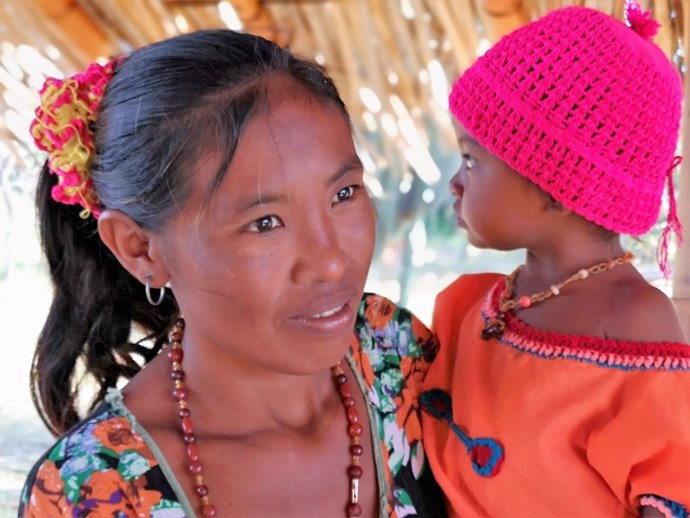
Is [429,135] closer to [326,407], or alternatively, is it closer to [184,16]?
[184,16]

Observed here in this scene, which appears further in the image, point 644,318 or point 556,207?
point 556,207

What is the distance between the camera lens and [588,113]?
1321 mm

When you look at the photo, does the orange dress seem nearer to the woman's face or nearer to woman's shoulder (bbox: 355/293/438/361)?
woman's shoulder (bbox: 355/293/438/361)

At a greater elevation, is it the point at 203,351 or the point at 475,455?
the point at 203,351

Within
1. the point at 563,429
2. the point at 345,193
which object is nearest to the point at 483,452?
the point at 563,429

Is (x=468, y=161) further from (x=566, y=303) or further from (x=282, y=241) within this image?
(x=282, y=241)

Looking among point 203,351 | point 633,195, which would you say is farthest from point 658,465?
point 203,351

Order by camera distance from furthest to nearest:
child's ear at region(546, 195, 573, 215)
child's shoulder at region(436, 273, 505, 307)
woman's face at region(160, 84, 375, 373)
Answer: child's shoulder at region(436, 273, 505, 307) < child's ear at region(546, 195, 573, 215) < woman's face at region(160, 84, 375, 373)

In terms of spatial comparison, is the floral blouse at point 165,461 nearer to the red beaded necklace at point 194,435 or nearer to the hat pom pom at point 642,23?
the red beaded necklace at point 194,435

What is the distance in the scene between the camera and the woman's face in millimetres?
1052

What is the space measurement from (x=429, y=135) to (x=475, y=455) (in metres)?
1.63

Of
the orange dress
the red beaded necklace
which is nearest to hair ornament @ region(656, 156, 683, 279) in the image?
the orange dress

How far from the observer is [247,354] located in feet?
3.66

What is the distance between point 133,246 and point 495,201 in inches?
23.1
